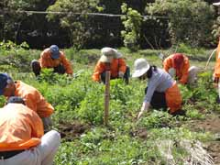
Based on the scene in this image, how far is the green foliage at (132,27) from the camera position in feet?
56.0

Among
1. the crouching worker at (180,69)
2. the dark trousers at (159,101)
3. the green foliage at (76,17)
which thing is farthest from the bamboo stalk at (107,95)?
the green foliage at (76,17)

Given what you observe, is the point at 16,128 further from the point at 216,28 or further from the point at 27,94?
the point at 216,28

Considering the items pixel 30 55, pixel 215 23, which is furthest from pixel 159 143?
pixel 215 23

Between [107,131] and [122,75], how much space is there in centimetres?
347

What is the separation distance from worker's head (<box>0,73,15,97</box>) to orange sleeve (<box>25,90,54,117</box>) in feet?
0.80

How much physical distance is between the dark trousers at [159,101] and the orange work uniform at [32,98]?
2.01 metres

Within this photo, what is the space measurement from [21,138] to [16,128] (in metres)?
0.09

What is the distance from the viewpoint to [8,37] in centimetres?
1898

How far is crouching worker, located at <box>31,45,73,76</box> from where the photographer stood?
1089cm

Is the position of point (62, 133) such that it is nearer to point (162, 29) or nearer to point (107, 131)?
point (107, 131)

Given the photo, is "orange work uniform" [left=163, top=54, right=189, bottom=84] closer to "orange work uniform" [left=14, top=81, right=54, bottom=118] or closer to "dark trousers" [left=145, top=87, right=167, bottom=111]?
"dark trousers" [left=145, top=87, right=167, bottom=111]

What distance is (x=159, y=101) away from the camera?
8.45 metres

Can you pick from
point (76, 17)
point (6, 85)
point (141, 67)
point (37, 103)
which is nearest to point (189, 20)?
point (76, 17)

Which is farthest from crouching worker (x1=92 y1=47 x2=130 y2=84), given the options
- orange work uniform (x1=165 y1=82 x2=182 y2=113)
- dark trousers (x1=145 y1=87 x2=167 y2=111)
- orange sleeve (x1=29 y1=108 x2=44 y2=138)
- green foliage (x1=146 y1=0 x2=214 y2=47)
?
green foliage (x1=146 y1=0 x2=214 y2=47)
